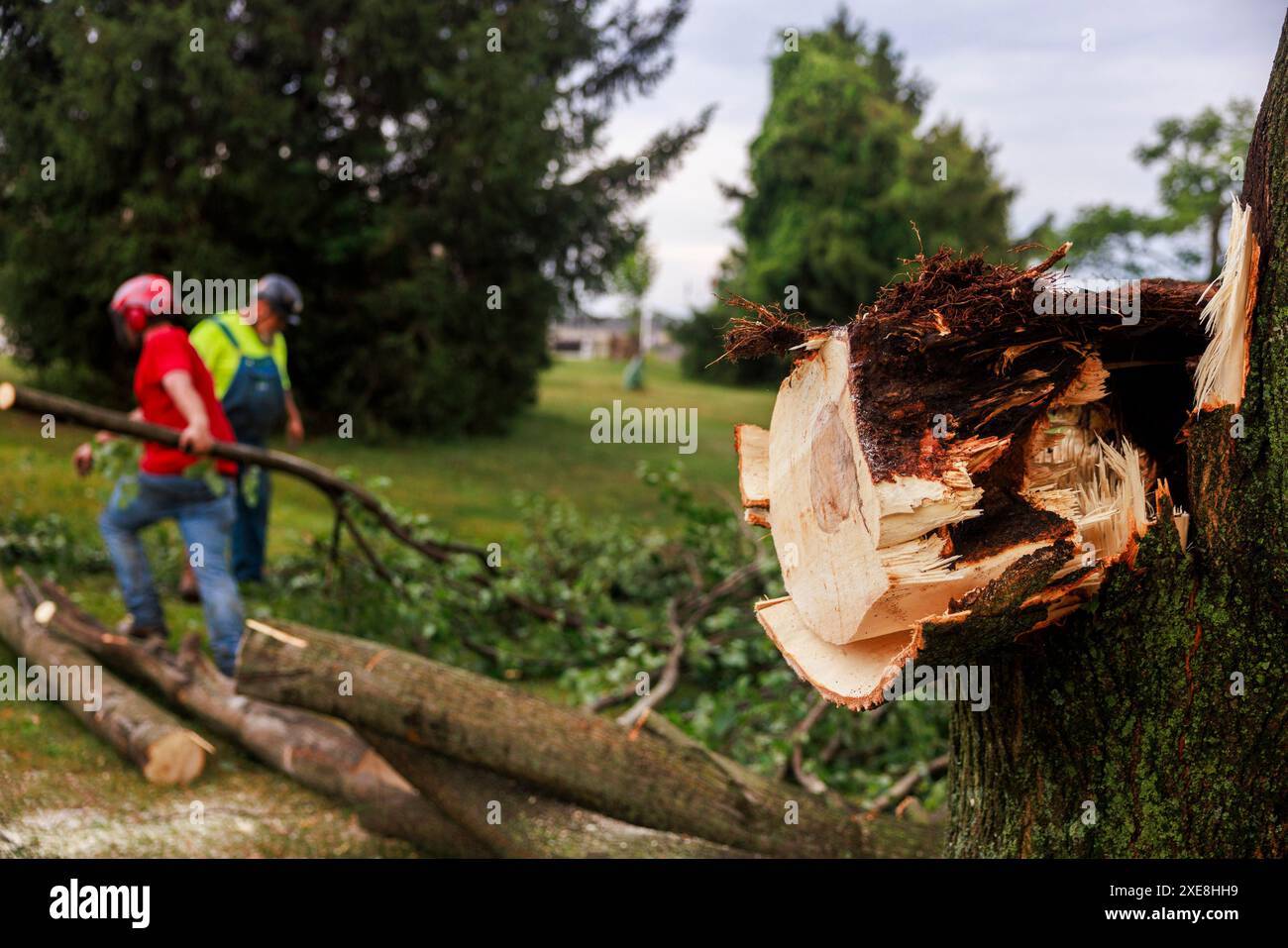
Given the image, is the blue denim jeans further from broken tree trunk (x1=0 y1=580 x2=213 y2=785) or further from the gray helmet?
the gray helmet

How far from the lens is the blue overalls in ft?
21.7

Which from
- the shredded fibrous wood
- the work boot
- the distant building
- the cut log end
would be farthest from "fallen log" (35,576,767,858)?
the distant building

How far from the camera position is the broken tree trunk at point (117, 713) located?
4.63 meters

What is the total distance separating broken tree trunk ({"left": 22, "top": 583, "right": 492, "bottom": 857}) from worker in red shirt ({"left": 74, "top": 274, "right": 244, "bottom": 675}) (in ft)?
0.65

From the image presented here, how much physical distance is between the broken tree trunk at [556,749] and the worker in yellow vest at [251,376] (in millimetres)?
2597

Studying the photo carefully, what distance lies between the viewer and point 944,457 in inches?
85.6

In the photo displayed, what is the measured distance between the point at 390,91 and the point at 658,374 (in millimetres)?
19516

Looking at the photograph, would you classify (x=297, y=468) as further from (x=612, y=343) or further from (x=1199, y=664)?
(x=612, y=343)

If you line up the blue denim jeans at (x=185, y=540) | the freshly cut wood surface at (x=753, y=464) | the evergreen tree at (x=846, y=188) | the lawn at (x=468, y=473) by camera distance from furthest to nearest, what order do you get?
the evergreen tree at (x=846, y=188) → the lawn at (x=468, y=473) → the blue denim jeans at (x=185, y=540) → the freshly cut wood surface at (x=753, y=464)

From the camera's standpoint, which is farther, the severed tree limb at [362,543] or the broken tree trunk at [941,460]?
the severed tree limb at [362,543]

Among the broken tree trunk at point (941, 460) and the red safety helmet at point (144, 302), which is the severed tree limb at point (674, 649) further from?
the red safety helmet at point (144, 302)

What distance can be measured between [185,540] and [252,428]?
1543 millimetres

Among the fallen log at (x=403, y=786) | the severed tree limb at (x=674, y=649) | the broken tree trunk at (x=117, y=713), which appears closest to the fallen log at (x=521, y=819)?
the fallen log at (x=403, y=786)
